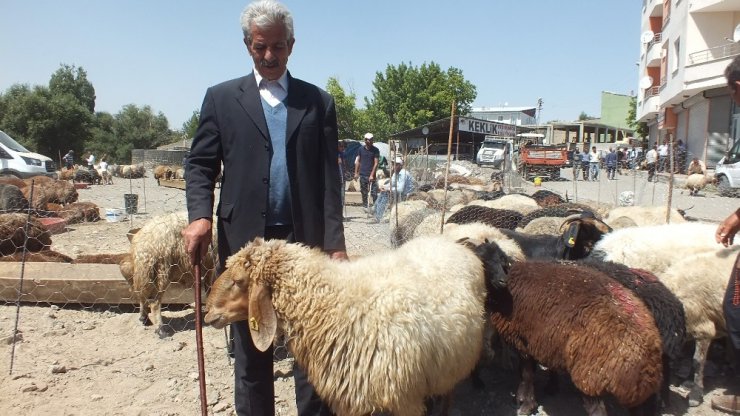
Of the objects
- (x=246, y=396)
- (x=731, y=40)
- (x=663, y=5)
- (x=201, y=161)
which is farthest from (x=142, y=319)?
(x=663, y=5)

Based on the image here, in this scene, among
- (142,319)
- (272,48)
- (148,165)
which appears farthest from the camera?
(148,165)

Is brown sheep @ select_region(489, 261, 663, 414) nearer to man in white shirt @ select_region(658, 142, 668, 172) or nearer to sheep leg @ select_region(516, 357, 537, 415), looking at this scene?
sheep leg @ select_region(516, 357, 537, 415)

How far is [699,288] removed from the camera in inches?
148

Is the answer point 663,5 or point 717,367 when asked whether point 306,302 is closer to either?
point 717,367

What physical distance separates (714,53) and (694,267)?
79.7 ft

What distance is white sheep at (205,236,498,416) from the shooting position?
235 cm

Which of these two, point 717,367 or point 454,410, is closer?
point 454,410

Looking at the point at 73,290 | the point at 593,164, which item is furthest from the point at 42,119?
the point at 73,290

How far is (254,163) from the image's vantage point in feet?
7.93

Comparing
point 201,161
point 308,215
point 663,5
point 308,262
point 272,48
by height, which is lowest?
point 308,262

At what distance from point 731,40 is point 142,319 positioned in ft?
83.6

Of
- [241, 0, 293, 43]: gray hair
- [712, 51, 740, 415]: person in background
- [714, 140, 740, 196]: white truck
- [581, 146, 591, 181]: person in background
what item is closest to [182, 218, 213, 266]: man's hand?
[241, 0, 293, 43]: gray hair

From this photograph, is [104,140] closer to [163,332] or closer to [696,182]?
[696,182]

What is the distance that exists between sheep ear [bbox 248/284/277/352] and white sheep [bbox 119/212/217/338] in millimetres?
2637
